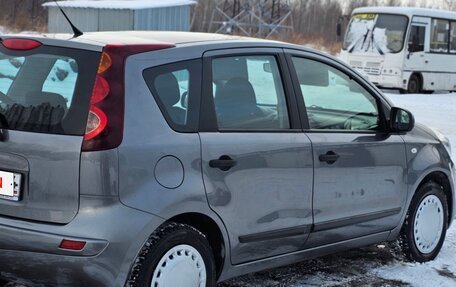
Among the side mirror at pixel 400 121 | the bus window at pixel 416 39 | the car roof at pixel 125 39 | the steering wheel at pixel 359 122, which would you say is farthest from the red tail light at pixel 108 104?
the bus window at pixel 416 39

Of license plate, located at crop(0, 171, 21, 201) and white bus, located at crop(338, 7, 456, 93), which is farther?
white bus, located at crop(338, 7, 456, 93)

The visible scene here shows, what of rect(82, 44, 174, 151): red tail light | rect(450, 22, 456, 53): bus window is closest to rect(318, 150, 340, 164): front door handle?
rect(82, 44, 174, 151): red tail light

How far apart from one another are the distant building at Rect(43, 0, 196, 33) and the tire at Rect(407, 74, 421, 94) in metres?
14.1

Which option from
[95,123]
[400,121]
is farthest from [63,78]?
[400,121]

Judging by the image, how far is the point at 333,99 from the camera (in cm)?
536

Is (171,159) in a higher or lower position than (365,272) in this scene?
higher

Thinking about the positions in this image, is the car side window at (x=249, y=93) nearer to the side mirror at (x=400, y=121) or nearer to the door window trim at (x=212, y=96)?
the door window trim at (x=212, y=96)

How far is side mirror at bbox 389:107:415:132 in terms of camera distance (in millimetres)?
5645

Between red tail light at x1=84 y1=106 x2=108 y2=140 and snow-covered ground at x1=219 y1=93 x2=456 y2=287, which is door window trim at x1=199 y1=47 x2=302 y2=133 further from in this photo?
snow-covered ground at x1=219 y1=93 x2=456 y2=287

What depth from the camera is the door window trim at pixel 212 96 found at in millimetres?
4352

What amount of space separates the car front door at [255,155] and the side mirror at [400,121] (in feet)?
3.33

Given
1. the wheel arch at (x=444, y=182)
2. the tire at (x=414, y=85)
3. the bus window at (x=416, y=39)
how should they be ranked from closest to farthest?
the wheel arch at (x=444, y=182)
the bus window at (x=416, y=39)
the tire at (x=414, y=85)

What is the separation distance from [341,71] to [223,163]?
152 centimetres

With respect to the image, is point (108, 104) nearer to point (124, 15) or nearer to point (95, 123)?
point (95, 123)
